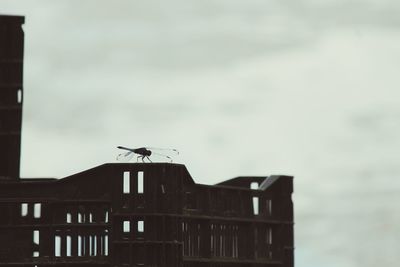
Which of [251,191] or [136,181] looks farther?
[251,191]

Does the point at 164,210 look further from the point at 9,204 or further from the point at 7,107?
the point at 7,107

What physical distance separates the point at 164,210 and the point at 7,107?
45.6 ft

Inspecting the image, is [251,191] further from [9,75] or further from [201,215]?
[9,75]

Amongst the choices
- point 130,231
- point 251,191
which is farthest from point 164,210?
point 251,191

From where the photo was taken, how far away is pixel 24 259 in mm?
94250

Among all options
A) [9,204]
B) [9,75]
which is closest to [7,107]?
[9,75]

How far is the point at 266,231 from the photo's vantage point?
106500mm

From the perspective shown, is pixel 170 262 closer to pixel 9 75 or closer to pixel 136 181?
pixel 136 181

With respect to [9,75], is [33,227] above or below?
below

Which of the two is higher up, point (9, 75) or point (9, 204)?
point (9, 75)

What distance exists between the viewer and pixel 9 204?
9419 centimetres

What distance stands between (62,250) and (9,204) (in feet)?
10.4

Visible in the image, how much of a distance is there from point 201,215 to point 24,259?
8976 millimetres

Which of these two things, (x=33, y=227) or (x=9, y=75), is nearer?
(x=33, y=227)
